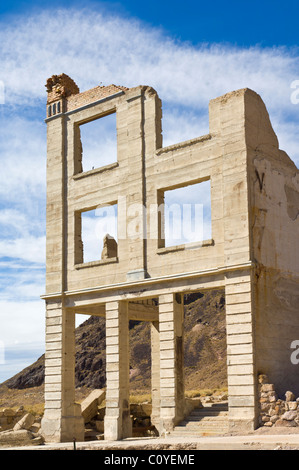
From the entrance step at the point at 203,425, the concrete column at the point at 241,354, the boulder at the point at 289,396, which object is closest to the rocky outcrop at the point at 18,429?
the entrance step at the point at 203,425

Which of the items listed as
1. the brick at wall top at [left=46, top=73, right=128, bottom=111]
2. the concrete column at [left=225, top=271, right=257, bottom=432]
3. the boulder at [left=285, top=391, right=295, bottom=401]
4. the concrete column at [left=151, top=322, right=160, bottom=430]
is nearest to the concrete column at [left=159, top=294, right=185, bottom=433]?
the concrete column at [left=225, top=271, right=257, bottom=432]

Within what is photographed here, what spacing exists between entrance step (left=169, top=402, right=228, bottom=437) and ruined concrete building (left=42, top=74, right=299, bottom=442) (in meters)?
0.34

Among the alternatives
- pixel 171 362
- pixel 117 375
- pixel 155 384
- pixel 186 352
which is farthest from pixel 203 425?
pixel 186 352

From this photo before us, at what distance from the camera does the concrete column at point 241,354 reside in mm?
17047

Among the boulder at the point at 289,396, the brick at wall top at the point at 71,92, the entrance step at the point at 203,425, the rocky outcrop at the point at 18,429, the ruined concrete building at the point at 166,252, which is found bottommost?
the rocky outcrop at the point at 18,429

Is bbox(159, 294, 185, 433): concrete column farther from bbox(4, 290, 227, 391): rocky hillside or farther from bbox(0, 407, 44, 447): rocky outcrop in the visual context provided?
bbox(4, 290, 227, 391): rocky hillside

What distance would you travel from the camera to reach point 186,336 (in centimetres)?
5347

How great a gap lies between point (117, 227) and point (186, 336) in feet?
110

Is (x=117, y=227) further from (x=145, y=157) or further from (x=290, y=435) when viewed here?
(x=290, y=435)

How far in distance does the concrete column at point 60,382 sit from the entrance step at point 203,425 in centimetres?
405

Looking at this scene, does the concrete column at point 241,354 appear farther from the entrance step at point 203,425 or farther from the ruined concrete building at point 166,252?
the entrance step at point 203,425

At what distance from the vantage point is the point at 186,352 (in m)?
50.9

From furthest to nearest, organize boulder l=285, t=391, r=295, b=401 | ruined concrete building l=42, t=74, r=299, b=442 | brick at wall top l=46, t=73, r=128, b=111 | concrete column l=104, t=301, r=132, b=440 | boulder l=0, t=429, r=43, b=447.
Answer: brick at wall top l=46, t=73, r=128, b=111
concrete column l=104, t=301, r=132, b=440
boulder l=0, t=429, r=43, b=447
ruined concrete building l=42, t=74, r=299, b=442
boulder l=285, t=391, r=295, b=401

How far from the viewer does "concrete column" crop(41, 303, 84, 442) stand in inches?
832
